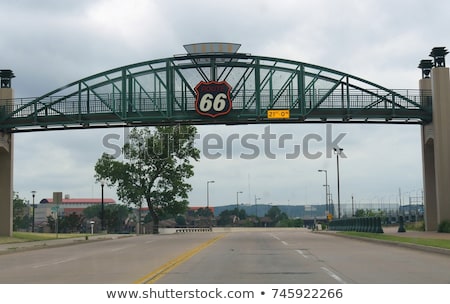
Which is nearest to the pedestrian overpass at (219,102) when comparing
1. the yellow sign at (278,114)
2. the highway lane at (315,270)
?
the yellow sign at (278,114)

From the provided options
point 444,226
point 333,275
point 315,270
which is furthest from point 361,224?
point 333,275

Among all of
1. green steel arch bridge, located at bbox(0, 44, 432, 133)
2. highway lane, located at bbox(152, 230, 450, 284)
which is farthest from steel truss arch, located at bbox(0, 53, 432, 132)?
highway lane, located at bbox(152, 230, 450, 284)

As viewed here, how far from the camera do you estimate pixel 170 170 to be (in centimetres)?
8194

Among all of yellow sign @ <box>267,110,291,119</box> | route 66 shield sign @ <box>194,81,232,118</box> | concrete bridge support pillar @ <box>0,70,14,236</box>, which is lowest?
concrete bridge support pillar @ <box>0,70,14,236</box>

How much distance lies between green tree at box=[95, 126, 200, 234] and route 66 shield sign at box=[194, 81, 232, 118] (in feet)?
108

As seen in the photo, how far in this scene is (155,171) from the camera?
82812 mm

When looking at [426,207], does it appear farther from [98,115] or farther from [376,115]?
[98,115]

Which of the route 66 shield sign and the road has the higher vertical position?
the route 66 shield sign

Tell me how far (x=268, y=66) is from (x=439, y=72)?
518 inches

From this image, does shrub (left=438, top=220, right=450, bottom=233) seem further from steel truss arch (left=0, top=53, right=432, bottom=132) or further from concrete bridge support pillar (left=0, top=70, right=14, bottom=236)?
concrete bridge support pillar (left=0, top=70, right=14, bottom=236)

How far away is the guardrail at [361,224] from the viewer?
46.5 metres

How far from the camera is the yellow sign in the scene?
46938 millimetres

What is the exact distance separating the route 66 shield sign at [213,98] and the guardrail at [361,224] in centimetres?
1413

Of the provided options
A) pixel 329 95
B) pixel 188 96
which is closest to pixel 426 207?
pixel 329 95
